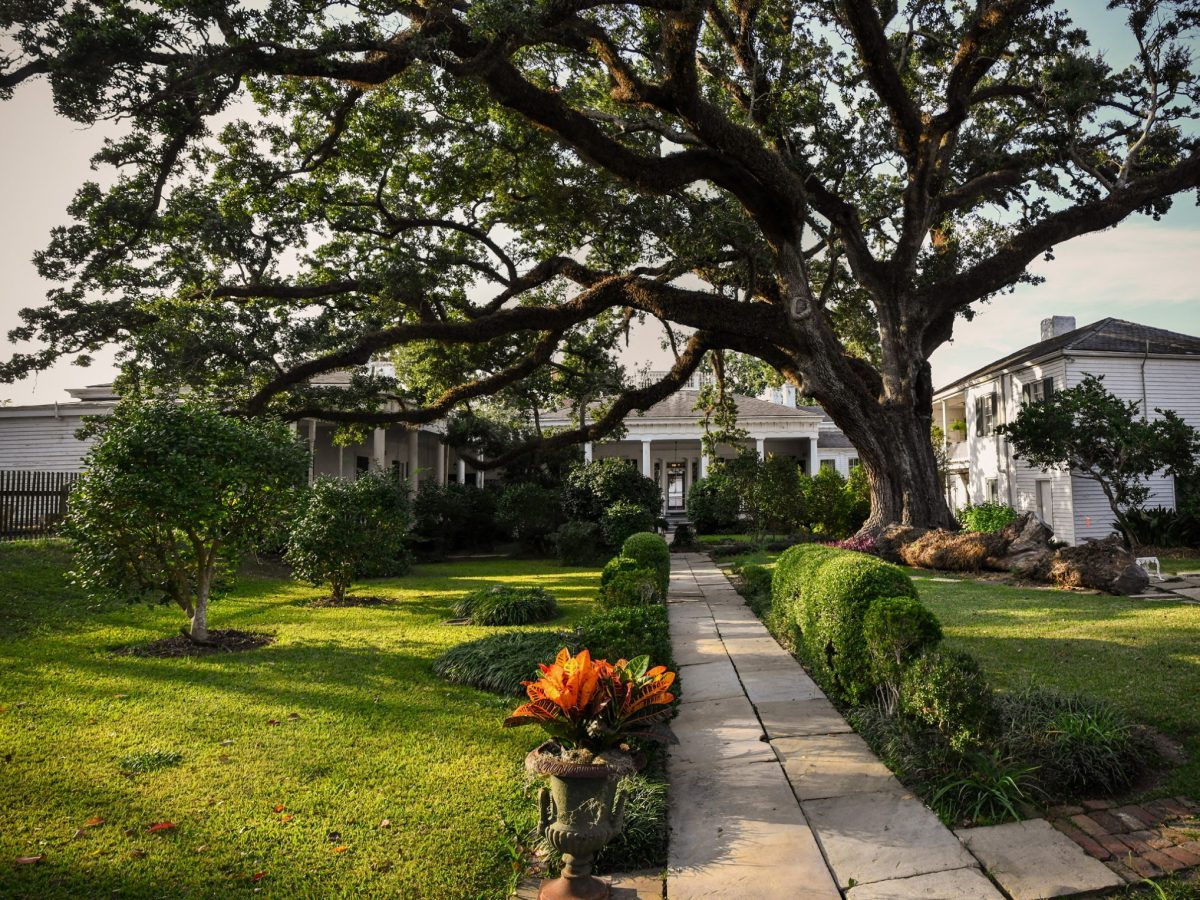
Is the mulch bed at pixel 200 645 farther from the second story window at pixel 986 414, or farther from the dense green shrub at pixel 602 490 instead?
the second story window at pixel 986 414

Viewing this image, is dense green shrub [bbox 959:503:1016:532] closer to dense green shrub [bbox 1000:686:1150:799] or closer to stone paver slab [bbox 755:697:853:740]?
stone paver slab [bbox 755:697:853:740]

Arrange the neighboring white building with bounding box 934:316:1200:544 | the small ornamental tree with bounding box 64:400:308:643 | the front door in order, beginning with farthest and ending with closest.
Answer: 1. the front door
2. the neighboring white building with bounding box 934:316:1200:544
3. the small ornamental tree with bounding box 64:400:308:643

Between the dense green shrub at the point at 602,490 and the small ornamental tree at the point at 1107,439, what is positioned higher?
the small ornamental tree at the point at 1107,439

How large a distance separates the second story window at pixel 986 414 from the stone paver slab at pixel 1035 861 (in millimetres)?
25378

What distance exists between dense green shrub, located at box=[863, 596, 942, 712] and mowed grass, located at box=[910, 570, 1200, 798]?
1.17 m

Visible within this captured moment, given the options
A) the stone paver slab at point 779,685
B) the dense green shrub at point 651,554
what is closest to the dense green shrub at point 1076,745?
the stone paver slab at point 779,685

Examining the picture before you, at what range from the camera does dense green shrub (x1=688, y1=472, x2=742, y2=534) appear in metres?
27.3

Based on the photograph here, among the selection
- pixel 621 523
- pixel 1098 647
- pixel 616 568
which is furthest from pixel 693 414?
pixel 1098 647

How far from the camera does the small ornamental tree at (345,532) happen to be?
442 inches

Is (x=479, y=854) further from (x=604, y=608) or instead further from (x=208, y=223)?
(x=208, y=223)

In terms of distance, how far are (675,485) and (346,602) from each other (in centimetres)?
3051

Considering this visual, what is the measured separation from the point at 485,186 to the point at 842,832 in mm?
13901

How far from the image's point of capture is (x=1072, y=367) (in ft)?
69.8

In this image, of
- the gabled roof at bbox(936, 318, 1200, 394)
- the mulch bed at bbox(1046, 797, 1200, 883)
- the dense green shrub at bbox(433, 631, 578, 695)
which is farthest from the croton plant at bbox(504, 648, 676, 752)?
the gabled roof at bbox(936, 318, 1200, 394)
